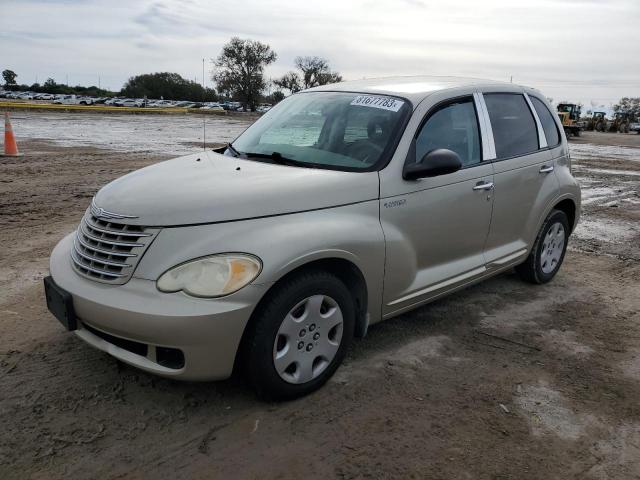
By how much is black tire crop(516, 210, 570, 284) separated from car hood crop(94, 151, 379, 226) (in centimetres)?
231

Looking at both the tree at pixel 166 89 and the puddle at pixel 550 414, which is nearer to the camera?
the puddle at pixel 550 414

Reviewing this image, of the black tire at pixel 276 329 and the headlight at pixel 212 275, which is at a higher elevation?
the headlight at pixel 212 275

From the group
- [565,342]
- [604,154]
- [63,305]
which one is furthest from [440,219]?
[604,154]

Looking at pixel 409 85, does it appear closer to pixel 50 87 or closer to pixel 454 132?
pixel 454 132

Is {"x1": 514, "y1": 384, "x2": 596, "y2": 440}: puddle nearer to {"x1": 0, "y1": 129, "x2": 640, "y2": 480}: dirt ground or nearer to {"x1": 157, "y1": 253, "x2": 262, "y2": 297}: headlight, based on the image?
{"x1": 0, "y1": 129, "x2": 640, "y2": 480}: dirt ground

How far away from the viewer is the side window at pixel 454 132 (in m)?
3.88

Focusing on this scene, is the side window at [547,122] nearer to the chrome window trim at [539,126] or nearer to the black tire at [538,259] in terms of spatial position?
the chrome window trim at [539,126]

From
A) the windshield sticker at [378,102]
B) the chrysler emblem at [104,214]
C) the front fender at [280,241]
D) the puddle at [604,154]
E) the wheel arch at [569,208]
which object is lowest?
the puddle at [604,154]

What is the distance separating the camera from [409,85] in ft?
13.8

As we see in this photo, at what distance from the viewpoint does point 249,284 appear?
2826 millimetres

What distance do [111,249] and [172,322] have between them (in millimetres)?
604

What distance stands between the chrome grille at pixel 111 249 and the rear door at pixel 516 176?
272 cm

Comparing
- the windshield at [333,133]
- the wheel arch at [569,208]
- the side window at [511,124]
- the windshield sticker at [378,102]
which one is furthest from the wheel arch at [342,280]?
the wheel arch at [569,208]

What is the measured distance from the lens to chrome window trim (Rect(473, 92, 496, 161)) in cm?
435
